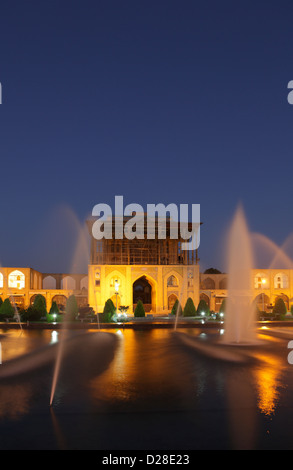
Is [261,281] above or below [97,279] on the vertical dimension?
below

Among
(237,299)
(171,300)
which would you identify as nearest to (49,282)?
(171,300)

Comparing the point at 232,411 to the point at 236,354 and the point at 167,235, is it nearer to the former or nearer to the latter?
the point at 236,354

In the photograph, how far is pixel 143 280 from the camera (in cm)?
4606

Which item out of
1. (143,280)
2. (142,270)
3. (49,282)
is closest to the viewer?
(142,270)

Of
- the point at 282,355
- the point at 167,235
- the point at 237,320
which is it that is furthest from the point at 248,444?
the point at 167,235

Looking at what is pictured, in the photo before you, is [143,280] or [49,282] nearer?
[143,280]

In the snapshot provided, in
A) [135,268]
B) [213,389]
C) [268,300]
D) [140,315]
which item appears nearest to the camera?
[213,389]

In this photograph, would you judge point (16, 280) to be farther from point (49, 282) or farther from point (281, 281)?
point (281, 281)

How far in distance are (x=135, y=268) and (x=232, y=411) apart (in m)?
33.7

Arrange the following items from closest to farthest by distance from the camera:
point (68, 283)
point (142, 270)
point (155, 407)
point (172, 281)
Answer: point (155, 407) < point (142, 270) < point (172, 281) < point (68, 283)

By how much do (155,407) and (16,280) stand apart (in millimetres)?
40353

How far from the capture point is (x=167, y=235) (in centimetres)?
4291

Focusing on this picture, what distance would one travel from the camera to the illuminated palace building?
39531mm

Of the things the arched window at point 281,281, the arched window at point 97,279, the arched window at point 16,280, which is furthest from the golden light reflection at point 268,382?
the arched window at point 281,281
